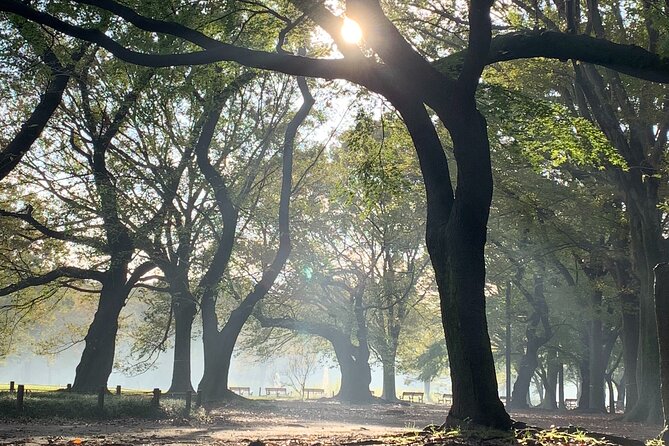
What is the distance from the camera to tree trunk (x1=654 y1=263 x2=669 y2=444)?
35.8ft

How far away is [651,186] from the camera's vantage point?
70.2 feet

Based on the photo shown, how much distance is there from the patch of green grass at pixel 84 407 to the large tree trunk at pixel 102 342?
19.6 feet

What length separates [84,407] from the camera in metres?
19.6

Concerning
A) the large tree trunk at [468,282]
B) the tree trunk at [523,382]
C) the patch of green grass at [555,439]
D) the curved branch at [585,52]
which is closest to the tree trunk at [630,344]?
the tree trunk at [523,382]

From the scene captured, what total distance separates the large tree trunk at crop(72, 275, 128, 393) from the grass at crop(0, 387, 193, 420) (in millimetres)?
5992

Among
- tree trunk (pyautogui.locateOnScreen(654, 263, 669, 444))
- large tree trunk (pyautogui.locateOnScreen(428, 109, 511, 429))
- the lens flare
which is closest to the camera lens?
large tree trunk (pyautogui.locateOnScreen(428, 109, 511, 429))

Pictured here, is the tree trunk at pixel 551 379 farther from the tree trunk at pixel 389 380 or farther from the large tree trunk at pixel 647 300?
the large tree trunk at pixel 647 300

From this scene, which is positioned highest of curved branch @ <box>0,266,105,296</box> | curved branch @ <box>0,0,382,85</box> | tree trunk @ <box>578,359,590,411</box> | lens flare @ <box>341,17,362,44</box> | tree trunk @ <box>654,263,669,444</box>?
lens flare @ <box>341,17,362,44</box>

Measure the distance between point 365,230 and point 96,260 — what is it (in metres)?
18.5

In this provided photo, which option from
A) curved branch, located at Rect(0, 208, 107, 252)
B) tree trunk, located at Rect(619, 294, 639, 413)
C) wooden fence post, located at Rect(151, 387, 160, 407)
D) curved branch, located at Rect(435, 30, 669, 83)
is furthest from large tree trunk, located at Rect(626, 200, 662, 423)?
curved branch, located at Rect(0, 208, 107, 252)

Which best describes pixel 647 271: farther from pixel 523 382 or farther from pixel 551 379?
pixel 551 379

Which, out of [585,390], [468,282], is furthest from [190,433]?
[585,390]

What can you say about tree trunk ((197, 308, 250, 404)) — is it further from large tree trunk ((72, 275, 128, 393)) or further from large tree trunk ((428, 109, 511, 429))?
large tree trunk ((428, 109, 511, 429))

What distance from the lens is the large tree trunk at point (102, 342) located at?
27172 millimetres
